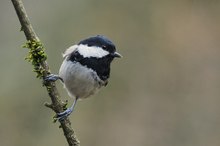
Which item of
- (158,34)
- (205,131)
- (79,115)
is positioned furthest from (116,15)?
(205,131)

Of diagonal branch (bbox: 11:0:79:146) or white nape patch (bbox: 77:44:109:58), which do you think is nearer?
diagonal branch (bbox: 11:0:79:146)

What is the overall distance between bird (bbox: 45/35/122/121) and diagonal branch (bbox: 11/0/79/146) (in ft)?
2.36

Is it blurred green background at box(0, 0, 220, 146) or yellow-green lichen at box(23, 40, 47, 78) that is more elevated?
blurred green background at box(0, 0, 220, 146)

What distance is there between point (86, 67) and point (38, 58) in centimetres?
83

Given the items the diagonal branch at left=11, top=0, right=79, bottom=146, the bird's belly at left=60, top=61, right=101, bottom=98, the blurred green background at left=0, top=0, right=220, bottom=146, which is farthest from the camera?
the blurred green background at left=0, top=0, right=220, bottom=146

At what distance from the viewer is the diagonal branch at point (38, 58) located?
1928 mm

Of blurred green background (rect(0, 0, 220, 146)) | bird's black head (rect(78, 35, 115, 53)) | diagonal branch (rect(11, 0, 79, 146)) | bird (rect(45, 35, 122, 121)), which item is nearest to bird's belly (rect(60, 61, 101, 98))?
bird (rect(45, 35, 122, 121))

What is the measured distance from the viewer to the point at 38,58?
78.7 inches

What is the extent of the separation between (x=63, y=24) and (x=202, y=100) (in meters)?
2.10

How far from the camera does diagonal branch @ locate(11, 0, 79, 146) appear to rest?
1.93 m

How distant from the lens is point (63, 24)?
6559 millimetres

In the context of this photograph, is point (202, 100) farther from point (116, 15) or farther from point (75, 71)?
point (75, 71)

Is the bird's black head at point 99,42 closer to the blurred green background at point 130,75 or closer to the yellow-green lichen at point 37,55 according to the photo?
the yellow-green lichen at point 37,55

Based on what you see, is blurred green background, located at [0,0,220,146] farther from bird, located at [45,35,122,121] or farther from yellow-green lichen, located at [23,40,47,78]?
yellow-green lichen, located at [23,40,47,78]
